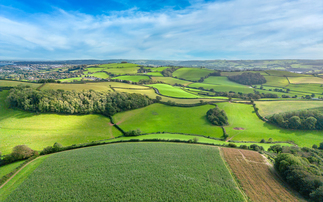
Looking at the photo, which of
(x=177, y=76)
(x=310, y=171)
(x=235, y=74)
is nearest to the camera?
(x=310, y=171)

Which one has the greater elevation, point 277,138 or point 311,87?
point 311,87

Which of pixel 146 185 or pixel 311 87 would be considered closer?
pixel 146 185

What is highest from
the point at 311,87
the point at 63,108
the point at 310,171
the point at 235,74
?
the point at 235,74

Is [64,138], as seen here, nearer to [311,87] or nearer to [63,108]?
[63,108]

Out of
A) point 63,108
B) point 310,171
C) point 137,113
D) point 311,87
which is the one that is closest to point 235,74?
point 311,87

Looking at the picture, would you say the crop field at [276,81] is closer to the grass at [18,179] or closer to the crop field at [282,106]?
the crop field at [282,106]

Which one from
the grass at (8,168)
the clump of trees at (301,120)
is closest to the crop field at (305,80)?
the clump of trees at (301,120)

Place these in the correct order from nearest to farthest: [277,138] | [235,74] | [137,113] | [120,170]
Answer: [120,170] < [277,138] < [137,113] < [235,74]

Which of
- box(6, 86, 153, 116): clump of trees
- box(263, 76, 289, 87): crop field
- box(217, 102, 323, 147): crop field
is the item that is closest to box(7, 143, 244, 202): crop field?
box(217, 102, 323, 147): crop field
